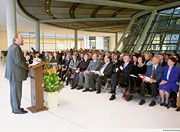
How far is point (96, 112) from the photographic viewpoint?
373cm

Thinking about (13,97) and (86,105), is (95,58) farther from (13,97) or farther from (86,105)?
(13,97)

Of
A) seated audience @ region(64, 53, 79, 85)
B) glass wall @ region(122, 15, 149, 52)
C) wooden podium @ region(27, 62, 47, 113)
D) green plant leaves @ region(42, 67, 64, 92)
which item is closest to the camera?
wooden podium @ region(27, 62, 47, 113)

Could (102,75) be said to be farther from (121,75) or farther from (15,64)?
(15,64)

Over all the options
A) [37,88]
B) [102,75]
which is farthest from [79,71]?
[37,88]

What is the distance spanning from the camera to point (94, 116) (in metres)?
3.50

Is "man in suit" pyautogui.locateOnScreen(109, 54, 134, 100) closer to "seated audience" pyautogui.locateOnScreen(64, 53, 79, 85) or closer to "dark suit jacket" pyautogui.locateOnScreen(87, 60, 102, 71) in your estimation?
"dark suit jacket" pyautogui.locateOnScreen(87, 60, 102, 71)

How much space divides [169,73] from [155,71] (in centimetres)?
36

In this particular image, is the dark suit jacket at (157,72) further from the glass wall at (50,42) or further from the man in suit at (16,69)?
the glass wall at (50,42)

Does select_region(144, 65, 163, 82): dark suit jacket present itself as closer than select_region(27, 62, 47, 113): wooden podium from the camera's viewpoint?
No

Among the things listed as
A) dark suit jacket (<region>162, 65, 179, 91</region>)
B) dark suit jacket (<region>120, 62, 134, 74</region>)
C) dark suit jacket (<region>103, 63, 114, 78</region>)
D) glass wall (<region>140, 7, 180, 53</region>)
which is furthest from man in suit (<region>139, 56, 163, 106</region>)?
glass wall (<region>140, 7, 180, 53</region>)

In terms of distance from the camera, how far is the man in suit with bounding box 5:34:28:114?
338 centimetres

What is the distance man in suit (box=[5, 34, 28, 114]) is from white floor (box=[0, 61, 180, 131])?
379 millimetres

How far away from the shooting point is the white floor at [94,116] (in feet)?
10.1

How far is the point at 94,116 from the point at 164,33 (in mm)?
10896
